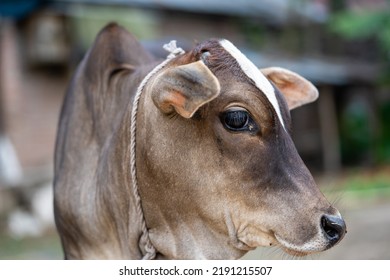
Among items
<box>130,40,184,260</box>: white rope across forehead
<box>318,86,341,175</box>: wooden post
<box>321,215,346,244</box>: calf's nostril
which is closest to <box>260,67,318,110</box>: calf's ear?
<box>130,40,184,260</box>: white rope across forehead

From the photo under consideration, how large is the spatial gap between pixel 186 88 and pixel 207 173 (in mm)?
296

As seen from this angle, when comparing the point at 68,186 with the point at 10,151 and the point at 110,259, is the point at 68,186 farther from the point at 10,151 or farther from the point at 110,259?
the point at 10,151

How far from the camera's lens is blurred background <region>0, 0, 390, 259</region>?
395 inches

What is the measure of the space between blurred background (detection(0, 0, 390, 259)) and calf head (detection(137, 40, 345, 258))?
0.23m

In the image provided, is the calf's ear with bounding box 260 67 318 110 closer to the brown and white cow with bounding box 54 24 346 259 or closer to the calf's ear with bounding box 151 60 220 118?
the brown and white cow with bounding box 54 24 346 259

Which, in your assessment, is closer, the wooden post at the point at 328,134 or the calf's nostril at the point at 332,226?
the calf's nostril at the point at 332,226

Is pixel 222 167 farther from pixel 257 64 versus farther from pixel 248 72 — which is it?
pixel 257 64

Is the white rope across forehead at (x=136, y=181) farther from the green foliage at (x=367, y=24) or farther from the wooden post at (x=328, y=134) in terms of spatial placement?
the wooden post at (x=328, y=134)

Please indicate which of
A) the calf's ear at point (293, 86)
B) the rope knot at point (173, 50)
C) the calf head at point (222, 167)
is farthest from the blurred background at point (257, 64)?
the rope knot at point (173, 50)

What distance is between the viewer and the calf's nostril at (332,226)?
7.41 feet

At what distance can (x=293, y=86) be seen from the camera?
119 inches

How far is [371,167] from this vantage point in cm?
1889

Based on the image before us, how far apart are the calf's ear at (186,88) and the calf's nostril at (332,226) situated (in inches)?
19.6

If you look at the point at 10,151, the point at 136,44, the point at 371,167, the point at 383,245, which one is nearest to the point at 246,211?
the point at 136,44
